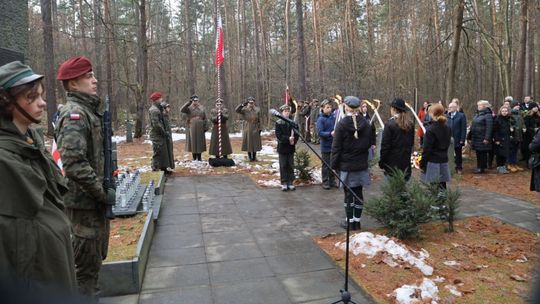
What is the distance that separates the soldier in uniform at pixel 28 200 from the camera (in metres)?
1.95

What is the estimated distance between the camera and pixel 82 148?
10.6ft

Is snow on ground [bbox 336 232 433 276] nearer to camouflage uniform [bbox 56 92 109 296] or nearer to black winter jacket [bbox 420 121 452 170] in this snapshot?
black winter jacket [bbox 420 121 452 170]

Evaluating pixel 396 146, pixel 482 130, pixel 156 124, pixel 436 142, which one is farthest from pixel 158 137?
pixel 482 130

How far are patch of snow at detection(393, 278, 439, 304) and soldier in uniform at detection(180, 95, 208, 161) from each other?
9.86m

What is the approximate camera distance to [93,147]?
341 centimetres

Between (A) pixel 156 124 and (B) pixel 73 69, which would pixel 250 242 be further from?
(A) pixel 156 124

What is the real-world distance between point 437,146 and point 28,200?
6374mm

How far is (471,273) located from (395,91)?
22321 millimetres

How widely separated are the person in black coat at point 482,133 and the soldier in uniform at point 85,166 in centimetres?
1046

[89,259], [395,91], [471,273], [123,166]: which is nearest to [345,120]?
[471,273]

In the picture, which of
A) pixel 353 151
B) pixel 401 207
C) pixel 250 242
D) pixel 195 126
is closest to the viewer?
pixel 401 207

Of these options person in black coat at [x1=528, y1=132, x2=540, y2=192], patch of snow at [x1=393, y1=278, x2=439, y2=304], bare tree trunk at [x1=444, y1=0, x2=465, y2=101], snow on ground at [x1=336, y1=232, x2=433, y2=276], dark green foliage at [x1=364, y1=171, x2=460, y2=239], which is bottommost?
patch of snow at [x1=393, y1=278, x2=439, y2=304]

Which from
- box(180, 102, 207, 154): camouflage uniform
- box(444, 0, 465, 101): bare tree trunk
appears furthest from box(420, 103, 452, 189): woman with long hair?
box(180, 102, 207, 154): camouflage uniform

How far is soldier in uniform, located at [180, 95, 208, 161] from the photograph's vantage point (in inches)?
520
